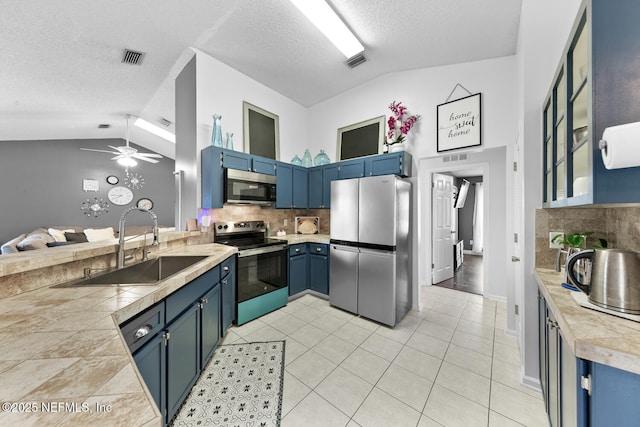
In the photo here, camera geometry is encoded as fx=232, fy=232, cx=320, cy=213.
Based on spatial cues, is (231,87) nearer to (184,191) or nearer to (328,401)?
(184,191)

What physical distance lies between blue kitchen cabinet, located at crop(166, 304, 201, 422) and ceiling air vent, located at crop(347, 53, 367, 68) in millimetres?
3132

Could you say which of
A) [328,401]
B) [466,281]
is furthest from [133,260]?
[466,281]

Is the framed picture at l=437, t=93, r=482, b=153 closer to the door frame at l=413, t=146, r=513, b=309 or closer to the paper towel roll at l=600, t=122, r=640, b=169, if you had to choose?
the door frame at l=413, t=146, r=513, b=309

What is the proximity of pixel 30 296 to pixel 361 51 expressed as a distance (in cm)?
336

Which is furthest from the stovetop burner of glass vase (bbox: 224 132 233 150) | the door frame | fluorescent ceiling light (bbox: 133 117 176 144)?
fluorescent ceiling light (bbox: 133 117 176 144)

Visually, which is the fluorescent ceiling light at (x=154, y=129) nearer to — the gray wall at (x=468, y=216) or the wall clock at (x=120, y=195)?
the wall clock at (x=120, y=195)

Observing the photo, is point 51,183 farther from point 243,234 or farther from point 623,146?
point 623,146

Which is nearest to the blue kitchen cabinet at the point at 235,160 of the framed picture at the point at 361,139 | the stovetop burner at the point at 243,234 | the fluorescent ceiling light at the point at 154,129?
the stovetop burner at the point at 243,234

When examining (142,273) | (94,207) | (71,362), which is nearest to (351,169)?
(142,273)

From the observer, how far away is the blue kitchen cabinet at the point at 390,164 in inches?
111

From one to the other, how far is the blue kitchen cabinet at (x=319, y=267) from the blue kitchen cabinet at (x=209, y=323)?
1524 millimetres

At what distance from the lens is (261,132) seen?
3484mm

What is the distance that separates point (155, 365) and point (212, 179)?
5.94 ft

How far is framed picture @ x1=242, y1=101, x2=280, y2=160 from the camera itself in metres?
3.26
